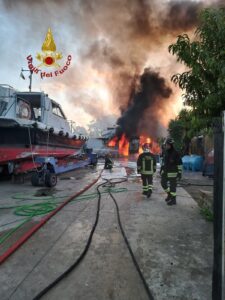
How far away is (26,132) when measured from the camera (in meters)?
9.73

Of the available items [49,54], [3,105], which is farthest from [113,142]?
[3,105]

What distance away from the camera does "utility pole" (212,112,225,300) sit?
2.05m

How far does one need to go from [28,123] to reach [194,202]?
588 cm

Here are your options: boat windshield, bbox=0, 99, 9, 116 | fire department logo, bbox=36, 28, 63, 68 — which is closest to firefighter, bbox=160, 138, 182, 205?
boat windshield, bbox=0, 99, 9, 116

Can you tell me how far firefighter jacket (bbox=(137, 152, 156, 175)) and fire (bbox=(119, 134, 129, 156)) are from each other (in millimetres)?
27243

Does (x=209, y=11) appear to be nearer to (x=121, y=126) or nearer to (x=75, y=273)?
(x=75, y=273)

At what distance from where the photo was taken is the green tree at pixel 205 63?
13.6ft

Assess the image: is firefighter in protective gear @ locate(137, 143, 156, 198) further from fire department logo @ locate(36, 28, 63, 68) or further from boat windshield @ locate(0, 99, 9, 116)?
fire department logo @ locate(36, 28, 63, 68)

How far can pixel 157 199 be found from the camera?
767 centimetres

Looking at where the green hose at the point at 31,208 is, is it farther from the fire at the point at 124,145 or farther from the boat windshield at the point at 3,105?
the fire at the point at 124,145

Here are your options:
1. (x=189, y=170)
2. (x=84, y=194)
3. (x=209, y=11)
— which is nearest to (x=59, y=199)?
(x=84, y=194)

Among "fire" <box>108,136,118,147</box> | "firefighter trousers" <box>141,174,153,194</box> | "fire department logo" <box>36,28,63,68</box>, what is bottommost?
"firefighter trousers" <box>141,174,153,194</box>

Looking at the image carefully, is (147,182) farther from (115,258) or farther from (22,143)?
(22,143)

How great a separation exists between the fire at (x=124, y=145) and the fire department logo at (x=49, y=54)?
21288 millimetres
